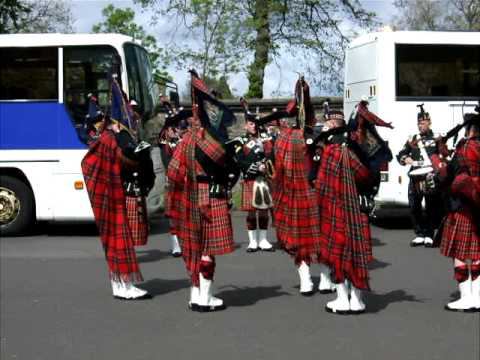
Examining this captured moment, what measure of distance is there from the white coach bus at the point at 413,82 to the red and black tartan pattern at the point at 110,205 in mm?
6225

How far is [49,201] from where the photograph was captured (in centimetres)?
1266

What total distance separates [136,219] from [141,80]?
5.06 metres

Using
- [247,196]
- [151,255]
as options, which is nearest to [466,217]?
[247,196]

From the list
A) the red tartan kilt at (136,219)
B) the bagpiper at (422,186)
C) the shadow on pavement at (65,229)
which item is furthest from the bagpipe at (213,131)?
the shadow on pavement at (65,229)

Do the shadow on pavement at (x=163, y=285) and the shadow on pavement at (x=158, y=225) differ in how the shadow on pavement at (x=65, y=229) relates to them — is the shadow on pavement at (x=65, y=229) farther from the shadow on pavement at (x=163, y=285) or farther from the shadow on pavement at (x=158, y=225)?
the shadow on pavement at (x=163, y=285)

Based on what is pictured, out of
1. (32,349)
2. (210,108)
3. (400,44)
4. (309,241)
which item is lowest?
(32,349)

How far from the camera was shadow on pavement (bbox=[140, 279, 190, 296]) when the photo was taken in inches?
334

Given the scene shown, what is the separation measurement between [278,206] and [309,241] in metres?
0.53

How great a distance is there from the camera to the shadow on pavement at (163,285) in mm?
8477

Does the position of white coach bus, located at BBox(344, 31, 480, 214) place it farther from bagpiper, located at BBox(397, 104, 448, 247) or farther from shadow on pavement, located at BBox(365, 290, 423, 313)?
shadow on pavement, located at BBox(365, 290, 423, 313)

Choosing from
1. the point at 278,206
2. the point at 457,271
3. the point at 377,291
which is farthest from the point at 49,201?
the point at 457,271

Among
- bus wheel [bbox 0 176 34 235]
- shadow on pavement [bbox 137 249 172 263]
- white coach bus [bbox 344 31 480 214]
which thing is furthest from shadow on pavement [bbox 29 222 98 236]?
white coach bus [bbox 344 31 480 214]

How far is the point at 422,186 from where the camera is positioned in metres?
11.4

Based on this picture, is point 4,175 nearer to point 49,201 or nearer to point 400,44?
point 49,201
